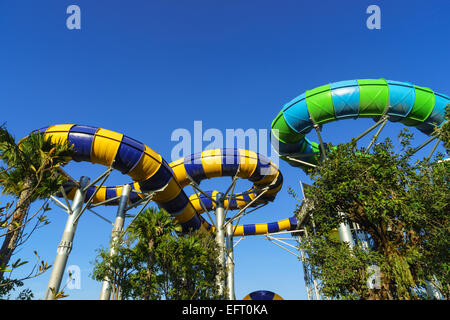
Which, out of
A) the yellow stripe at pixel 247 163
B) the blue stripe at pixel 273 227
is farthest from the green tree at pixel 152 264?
the blue stripe at pixel 273 227

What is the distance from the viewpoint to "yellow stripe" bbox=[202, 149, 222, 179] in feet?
58.8

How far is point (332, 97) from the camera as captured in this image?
52.5ft

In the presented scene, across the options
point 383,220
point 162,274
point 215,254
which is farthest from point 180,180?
point 383,220

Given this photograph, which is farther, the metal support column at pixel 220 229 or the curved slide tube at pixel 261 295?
the curved slide tube at pixel 261 295

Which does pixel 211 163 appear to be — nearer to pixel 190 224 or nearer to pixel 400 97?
pixel 190 224

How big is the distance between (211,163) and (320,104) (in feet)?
26.3

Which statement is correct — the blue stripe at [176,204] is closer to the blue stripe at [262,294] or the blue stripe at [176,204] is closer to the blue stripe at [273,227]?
the blue stripe at [262,294]

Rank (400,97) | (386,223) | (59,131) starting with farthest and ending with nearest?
1. (400,97)
2. (59,131)
3. (386,223)

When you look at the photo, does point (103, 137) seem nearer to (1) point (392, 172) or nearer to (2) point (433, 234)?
(1) point (392, 172)

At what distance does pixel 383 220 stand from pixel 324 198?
2.17 m

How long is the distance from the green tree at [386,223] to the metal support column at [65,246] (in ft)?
35.8

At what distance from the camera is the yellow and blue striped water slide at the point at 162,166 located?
43.8 feet

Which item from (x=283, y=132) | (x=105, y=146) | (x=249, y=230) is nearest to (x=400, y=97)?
(x=283, y=132)

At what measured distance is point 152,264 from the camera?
11.4 m
